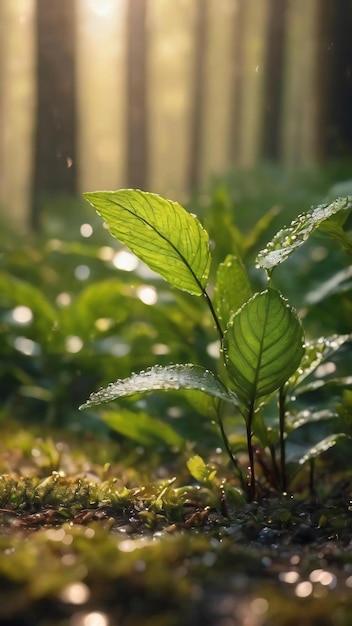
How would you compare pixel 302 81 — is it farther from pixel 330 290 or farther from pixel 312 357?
pixel 312 357

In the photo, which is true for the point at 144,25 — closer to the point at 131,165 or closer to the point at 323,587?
the point at 131,165

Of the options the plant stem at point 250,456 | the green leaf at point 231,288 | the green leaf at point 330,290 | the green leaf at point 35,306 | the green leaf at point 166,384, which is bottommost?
the plant stem at point 250,456

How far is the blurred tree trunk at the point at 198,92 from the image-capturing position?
37.4 feet

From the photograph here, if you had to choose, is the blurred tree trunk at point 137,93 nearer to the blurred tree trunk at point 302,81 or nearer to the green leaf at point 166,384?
the blurred tree trunk at point 302,81

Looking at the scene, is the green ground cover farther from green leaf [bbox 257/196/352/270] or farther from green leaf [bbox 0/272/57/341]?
green leaf [bbox 257/196/352/270]

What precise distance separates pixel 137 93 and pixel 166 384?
28.1 feet

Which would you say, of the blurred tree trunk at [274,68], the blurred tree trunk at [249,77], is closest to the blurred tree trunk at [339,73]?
the blurred tree trunk at [274,68]

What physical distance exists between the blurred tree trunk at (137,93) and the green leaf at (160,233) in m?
7.43

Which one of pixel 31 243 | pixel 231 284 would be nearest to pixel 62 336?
pixel 231 284

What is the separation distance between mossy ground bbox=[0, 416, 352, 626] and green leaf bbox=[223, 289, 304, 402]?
264mm

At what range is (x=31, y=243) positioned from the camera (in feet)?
18.5

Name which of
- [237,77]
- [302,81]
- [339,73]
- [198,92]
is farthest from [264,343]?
[237,77]

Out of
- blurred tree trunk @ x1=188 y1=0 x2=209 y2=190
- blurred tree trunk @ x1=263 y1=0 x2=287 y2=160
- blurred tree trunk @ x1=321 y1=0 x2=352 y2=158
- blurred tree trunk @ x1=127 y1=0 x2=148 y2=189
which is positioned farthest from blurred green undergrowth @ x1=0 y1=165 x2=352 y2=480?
blurred tree trunk @ x1=188 y1=0 x2=209 y2=190

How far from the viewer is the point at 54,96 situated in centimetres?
652
